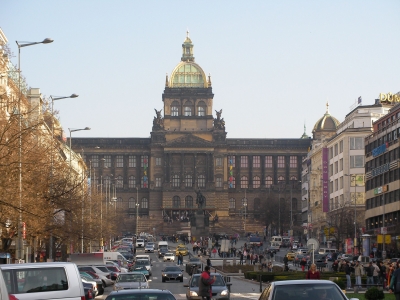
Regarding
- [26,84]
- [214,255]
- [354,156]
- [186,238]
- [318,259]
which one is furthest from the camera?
[186,238]

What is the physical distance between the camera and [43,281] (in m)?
24.0

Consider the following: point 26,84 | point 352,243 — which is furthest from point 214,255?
point 26,84

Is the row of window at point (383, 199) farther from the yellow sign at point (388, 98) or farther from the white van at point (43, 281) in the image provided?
the white van at point (43, 281)

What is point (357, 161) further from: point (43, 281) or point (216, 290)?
point (43, 281)

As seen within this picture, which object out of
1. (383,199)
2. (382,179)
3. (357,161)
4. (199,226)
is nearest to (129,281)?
(383,199)

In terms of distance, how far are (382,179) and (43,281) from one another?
304 feet

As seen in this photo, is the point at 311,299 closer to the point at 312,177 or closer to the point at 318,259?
the point at 318,259

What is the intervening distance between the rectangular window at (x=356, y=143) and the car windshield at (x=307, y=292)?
123595 millimetres

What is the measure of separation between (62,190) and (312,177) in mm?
118942

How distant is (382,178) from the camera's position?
114 m

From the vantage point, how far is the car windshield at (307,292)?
852 inches

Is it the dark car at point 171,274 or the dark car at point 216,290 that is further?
the dark car at point 171,274

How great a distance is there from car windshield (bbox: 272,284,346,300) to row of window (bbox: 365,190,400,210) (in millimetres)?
85069

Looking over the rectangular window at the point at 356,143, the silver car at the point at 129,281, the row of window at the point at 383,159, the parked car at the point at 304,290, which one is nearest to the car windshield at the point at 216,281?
the silver car at the point at 129,281
